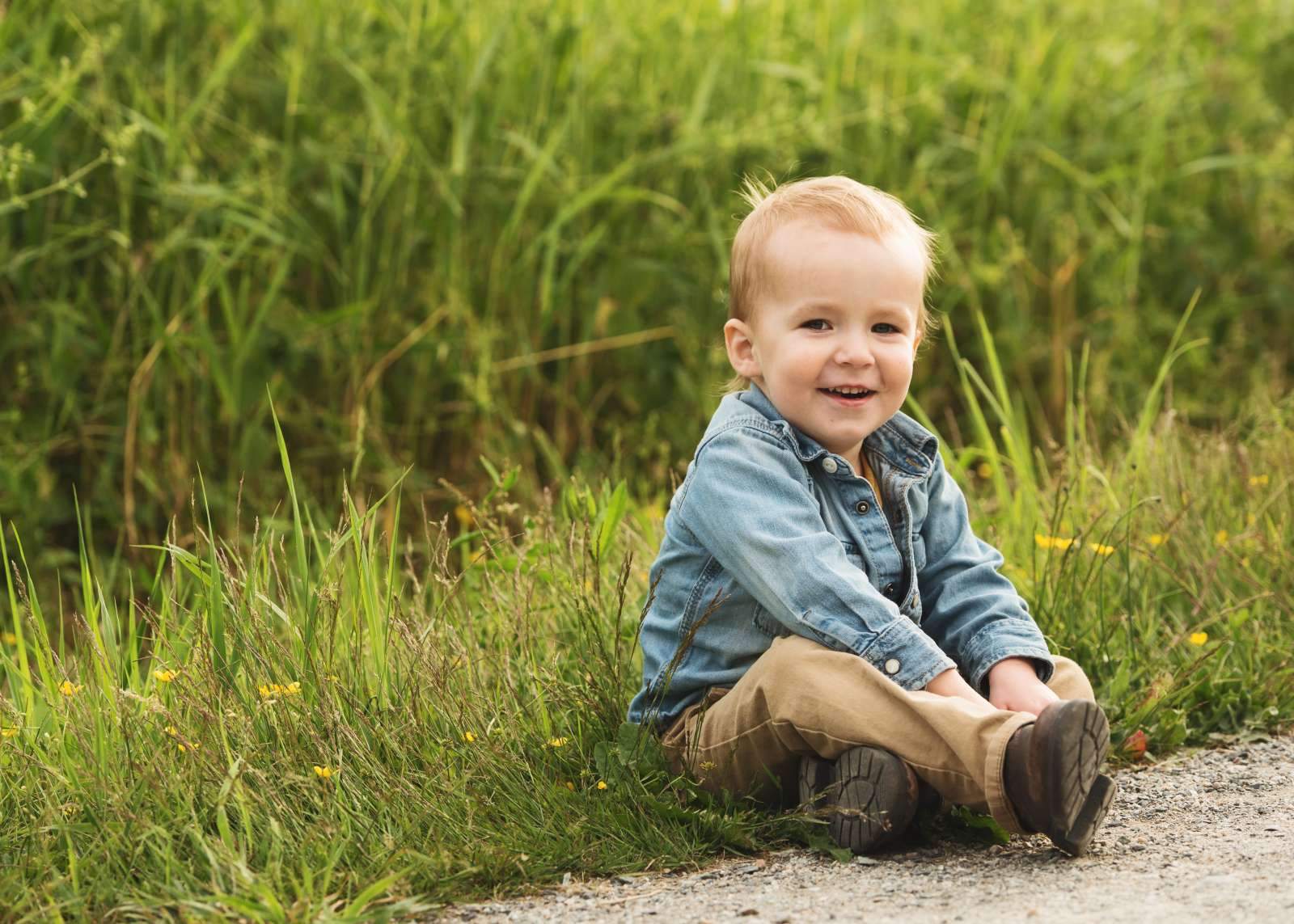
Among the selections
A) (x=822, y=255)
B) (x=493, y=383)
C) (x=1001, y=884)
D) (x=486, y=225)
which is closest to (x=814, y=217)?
(x=822, y=255)

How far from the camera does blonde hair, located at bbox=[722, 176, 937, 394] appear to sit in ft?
8.84

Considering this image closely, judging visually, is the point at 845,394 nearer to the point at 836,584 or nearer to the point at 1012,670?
the point at 836,584

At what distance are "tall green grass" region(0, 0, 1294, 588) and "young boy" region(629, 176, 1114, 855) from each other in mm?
1537

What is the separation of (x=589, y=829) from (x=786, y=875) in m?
0.32

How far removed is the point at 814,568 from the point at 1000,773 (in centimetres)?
42

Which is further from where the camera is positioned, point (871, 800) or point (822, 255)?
point (822, 255)

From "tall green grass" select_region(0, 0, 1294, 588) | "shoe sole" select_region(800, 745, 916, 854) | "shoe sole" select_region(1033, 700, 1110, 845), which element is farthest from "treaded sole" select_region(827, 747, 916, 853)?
"tall green grass" select_region(0, 0, 1294, 588)

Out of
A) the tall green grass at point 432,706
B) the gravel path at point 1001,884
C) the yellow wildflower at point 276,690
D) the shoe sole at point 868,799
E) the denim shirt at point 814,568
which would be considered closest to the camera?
the gravel path at point 1001,884

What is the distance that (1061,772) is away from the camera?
2.26 meters

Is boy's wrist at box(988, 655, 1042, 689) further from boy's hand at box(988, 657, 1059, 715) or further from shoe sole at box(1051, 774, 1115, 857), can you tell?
shoe sole at box(1051, 774, 1115, 857)

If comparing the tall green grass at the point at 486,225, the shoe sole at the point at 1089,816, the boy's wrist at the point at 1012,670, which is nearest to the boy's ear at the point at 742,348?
the boy's wrist at the point at 1012,670

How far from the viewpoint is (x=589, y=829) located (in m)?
2.50

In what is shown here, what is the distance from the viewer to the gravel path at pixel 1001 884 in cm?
217

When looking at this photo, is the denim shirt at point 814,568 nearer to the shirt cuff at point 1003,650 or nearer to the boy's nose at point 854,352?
the shirt cuff at point 1003,650
